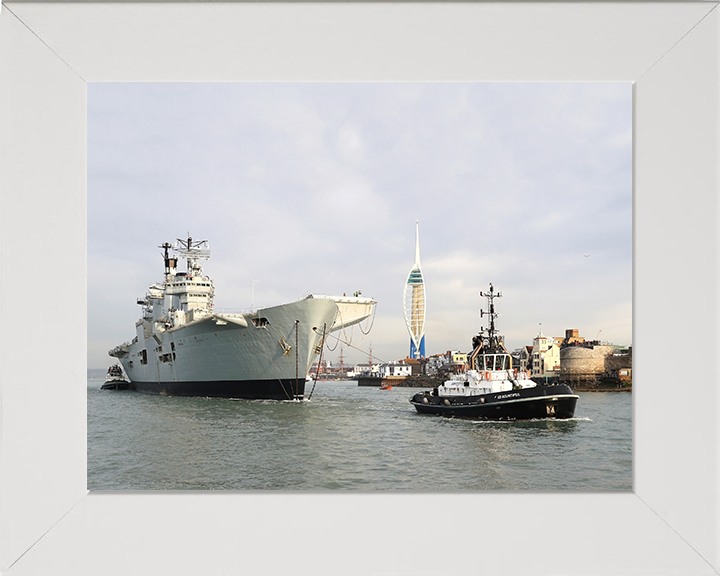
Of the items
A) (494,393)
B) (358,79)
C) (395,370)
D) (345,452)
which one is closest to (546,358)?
(395,370)

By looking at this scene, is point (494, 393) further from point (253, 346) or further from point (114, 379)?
point (114, 379)

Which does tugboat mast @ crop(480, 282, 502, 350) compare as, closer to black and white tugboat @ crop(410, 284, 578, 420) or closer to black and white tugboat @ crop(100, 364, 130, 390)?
black and white tugboat @ crop(410, 284, 578, 420)

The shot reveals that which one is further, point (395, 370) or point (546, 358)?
point (395, 370)

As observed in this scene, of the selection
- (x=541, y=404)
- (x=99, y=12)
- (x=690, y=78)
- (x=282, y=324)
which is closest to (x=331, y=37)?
(x=99, y=12)

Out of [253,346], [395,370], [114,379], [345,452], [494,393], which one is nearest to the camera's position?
[345,452]

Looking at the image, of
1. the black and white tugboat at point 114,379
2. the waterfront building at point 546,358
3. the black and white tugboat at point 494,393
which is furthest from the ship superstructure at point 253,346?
the waterfront building at point 546,358

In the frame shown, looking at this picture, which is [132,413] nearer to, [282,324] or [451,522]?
[282,324]

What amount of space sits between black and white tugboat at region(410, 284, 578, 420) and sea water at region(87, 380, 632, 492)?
0.33 m

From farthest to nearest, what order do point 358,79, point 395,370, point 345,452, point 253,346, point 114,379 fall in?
point 395,370 < point 114,379 < point 253,346 < point 345,452 < point 358,79

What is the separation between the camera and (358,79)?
8.84ft

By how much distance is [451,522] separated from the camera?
2617 millimetres

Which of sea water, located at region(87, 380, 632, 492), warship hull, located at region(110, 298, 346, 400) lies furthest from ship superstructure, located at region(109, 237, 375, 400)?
sea water, located at region(87, 380, 632, 492)

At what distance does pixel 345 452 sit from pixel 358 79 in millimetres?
6495

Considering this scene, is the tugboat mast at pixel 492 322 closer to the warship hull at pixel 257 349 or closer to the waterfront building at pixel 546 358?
the warship hull at pixel 257 349
